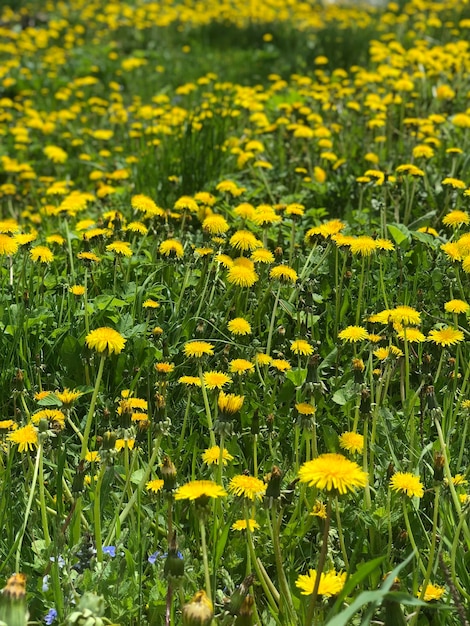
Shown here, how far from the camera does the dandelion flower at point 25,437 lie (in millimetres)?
1705

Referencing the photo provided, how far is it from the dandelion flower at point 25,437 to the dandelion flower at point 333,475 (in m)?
0.70

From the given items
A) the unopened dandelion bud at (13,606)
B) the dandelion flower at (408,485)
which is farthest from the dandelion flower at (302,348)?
the unopened dandelion bud at (13,606)

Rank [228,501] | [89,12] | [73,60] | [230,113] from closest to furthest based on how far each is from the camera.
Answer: [228,501], [230,113], [73,60], [89,12]

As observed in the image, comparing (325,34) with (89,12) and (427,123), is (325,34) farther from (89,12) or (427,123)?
(427,123)

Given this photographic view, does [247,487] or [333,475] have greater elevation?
[333,475]

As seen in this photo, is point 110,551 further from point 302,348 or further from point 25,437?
point 302,348

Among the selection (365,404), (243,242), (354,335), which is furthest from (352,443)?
(243,242)

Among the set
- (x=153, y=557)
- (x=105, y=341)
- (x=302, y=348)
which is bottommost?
(x=153, y=557)

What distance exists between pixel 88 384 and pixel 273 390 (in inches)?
22.4

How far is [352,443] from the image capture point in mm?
1840

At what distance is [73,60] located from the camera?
737 cm

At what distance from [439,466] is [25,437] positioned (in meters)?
0.94

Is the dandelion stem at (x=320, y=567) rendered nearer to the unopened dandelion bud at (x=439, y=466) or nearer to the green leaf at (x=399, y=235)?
the unopened dandelion bud at (x=439, y=466)

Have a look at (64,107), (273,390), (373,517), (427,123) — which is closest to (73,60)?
(64,107)
